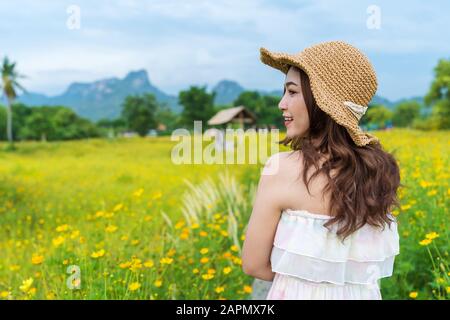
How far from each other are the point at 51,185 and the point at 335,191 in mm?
8400

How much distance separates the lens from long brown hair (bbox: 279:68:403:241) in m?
1.48

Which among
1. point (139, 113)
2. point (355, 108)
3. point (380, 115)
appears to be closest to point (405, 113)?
point (380, 115)

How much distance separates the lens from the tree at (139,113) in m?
36.4

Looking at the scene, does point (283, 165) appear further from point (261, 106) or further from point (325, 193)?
point (261, 106)

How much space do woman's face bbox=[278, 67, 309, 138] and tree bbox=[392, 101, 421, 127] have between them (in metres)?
49.5

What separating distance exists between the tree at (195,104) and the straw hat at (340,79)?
113 ft

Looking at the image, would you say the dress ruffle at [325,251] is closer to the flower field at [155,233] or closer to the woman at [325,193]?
the woman at [325,193]

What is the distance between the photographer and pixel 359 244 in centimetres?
162

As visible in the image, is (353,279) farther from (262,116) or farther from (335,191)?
(262,116)

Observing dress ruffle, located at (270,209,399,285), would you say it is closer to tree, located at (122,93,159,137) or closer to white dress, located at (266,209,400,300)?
white dress, located at (266,209,400,300)

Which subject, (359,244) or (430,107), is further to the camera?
(430,107)

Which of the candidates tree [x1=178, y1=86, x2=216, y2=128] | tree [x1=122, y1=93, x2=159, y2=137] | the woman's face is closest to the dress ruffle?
the woman's face

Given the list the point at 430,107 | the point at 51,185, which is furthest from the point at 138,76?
the point at 51,185

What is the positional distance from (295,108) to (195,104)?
35.4 m
